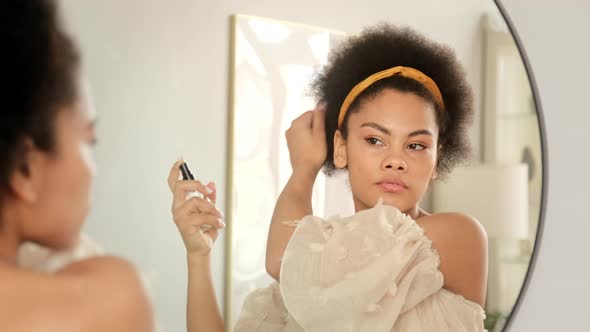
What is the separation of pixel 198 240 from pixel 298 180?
0.19 meters

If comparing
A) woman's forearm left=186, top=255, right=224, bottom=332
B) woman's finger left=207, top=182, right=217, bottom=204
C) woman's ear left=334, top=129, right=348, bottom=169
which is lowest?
woman's forearm left=186, top=255, right=224, bottom=332

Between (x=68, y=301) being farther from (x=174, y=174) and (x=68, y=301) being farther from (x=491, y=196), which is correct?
(x=491, y=196)

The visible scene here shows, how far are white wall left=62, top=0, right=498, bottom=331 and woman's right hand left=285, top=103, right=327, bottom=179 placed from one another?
0.37ft

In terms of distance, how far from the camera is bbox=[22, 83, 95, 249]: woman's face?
868 mm

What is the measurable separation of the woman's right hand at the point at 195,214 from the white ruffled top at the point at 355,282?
4.7 inches

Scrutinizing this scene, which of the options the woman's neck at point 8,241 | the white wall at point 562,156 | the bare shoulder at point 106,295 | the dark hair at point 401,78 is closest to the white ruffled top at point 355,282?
the dark hair at point 401,78

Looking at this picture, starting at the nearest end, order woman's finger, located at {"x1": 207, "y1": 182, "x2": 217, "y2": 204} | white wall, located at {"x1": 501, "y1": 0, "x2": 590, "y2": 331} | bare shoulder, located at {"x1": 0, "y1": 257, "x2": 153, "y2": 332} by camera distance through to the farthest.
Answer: bare shoulder, located at {"x1": 0, "y1": 257, "x2": 153, "y2": 332}, woman's finger, located at {"x1": 207, "y1": 182, "x2": 217, "y2": 204}, white wall, located at {"x1": 501, "y1": 0, "x2": 590, "y2": 331}

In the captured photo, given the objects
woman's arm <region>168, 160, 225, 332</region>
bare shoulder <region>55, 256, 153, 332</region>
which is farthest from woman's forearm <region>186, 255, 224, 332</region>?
bare shoulder <region>55, 256, 153, 332</region>

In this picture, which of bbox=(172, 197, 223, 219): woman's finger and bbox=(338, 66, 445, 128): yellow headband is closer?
bbox=(172, 197, 223, 219): woman's finger

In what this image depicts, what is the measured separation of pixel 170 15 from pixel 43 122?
0.25 m

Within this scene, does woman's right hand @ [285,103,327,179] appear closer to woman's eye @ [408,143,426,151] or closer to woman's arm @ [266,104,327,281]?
woman's arm @ [266,104,327,281]

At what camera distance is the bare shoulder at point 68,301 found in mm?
833

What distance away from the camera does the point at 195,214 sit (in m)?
1.04

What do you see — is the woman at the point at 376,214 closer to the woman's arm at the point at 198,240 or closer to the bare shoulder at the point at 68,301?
the woman's arm at the point at 198,240
